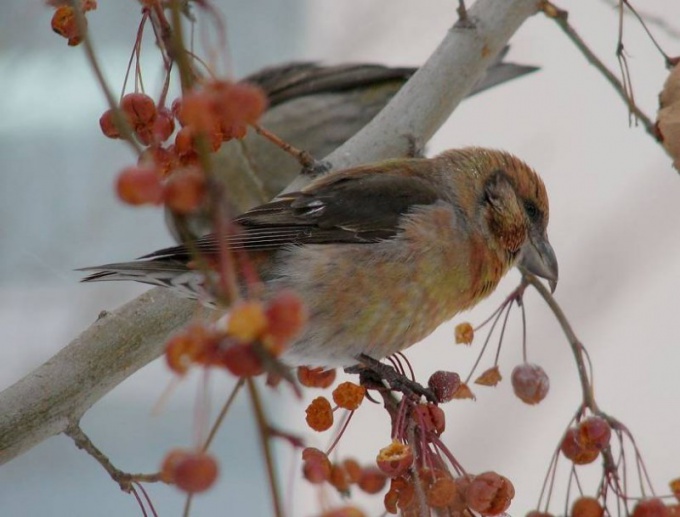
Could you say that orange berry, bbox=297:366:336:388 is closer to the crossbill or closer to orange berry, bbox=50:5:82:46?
the crossbill

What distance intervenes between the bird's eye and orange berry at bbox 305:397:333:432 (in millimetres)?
925

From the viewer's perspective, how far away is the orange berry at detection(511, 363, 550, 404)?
1.95m

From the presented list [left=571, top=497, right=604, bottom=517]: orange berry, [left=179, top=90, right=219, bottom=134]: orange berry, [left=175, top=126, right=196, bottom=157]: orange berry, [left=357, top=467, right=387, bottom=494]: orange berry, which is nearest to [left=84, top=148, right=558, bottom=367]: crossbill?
[left=175, top=126, right=196, bottom=157]: orange berry

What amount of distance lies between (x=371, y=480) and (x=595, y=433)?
0.37 m

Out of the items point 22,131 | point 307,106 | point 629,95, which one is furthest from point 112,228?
point 629,95

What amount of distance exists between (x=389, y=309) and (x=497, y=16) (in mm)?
695

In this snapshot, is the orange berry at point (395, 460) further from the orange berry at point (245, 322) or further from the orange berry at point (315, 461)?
the orange berry at point (245, 322)

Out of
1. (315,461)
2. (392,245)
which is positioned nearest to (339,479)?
(315,461)

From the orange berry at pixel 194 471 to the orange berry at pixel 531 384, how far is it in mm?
1160

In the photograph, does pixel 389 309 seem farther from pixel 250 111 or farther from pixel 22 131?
pixel 22 131

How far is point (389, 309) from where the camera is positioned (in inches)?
84.5

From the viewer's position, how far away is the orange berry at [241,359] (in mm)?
737

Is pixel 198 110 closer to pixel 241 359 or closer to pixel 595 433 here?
pixel 241 359

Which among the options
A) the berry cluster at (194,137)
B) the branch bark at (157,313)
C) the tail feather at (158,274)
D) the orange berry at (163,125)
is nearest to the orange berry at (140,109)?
the orange berry at (163,125)
